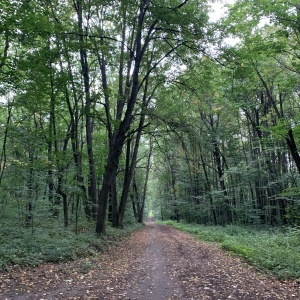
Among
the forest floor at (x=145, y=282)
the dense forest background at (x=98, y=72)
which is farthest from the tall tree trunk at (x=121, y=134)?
the forest floor at (x=145, y=282)

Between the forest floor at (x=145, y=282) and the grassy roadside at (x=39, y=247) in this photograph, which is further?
the grassy roadside at (x=39, y=247)

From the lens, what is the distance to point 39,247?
7.27 m

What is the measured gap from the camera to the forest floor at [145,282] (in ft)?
15.6

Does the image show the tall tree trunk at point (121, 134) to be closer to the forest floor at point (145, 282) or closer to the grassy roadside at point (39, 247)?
the grassy roadside at point (39, 247)

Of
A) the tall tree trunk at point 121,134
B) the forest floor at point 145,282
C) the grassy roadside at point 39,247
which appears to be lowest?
the forest floor at point 145,282

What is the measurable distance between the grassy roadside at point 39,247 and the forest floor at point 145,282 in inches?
13.9

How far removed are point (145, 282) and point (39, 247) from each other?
3.53 m

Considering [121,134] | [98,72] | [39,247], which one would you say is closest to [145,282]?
[39,247]

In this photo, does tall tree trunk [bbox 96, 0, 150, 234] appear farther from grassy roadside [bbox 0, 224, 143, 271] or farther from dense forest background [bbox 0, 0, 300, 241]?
grassy roadside [bbox 0, 224, 143, 271]

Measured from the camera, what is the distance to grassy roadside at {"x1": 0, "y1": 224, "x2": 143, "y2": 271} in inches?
243

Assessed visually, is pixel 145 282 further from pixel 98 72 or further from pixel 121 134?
pixel 98 72

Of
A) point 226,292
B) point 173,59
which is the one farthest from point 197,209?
point 226,292

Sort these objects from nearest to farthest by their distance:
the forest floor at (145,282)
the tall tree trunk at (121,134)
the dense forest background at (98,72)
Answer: the forest floor at (145,282), the dense forest background at (98,72), the tall tree trunk at (121,134)

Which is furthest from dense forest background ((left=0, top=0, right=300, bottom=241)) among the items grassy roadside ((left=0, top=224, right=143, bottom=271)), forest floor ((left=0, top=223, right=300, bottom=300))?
forest floor ((left=0, top=223, right=300, bottom=300))
